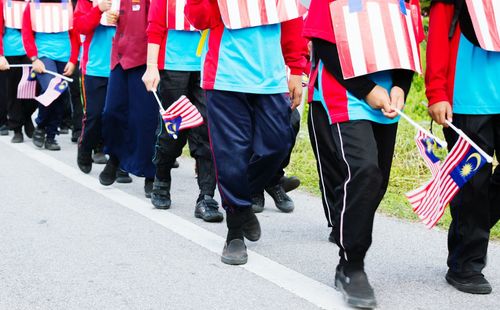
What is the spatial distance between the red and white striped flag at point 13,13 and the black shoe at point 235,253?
5939 millimetres

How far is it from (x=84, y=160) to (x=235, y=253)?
3.42 metres

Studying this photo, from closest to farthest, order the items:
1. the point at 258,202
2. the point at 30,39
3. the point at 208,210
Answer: the point at 208,210 < the point at 258,202 < the point at 30,39

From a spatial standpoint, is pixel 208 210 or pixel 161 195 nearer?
Result: pixel 208 210

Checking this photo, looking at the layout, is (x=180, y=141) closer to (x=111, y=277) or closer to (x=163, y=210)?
(x=163, y=210)

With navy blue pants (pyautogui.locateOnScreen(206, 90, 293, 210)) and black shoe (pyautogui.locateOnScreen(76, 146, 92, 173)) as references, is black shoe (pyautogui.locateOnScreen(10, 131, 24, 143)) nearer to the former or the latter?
black shoe (pyautogui.locateOnScreen(76, 146, 92, 173))

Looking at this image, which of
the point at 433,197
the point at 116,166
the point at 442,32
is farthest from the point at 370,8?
the point at 116,166

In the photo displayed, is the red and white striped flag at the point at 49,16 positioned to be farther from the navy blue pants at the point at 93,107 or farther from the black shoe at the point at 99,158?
the navy blue pants at the point at 93,107

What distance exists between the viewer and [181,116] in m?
5.89

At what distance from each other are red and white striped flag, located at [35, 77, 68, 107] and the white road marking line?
2.73 ft

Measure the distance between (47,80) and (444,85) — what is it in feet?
20.1

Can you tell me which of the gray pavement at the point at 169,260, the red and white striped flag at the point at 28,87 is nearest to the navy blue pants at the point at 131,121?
the gray pavement at the point at 169,260

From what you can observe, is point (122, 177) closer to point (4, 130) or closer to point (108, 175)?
point (108, 175)

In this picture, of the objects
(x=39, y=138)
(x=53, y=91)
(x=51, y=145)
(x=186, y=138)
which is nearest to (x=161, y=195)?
(x=186, y=138)

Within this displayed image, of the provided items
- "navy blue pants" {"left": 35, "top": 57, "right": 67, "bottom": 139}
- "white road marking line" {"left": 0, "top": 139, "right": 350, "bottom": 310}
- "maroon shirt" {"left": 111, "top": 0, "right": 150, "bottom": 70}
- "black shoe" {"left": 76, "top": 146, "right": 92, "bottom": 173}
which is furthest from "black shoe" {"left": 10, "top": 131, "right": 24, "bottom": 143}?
"maroon shirt" {"left": 111, "top": 0, "right": 150, "bottom": 70}
